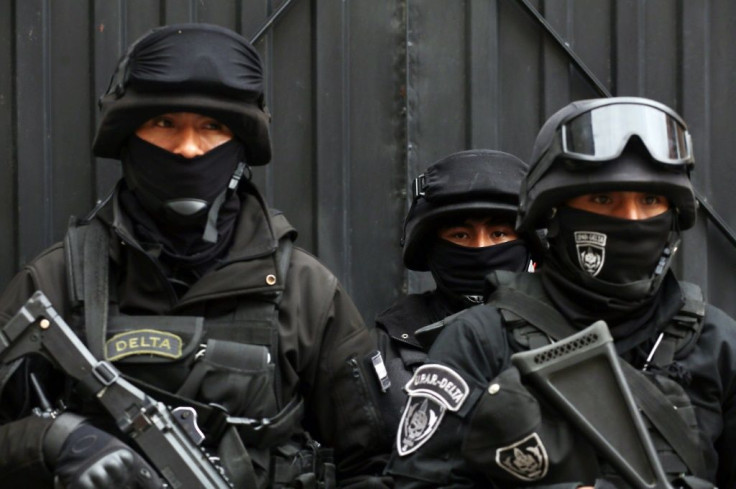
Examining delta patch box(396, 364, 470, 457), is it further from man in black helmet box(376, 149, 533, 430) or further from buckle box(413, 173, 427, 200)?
buckle box(413, 173, 427, 200)

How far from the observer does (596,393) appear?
3803 mm

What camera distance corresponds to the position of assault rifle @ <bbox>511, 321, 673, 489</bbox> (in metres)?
3.74

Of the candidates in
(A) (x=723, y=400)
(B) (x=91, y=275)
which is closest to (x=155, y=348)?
(B) (x=91, y=275)

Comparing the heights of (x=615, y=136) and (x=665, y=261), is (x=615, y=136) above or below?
above

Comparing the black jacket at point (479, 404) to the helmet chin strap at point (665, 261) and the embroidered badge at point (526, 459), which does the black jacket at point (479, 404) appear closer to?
the embroidered badge at point (526, 459)

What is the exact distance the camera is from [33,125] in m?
6.03

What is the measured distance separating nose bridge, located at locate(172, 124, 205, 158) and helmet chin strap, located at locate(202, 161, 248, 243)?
5.6 inches

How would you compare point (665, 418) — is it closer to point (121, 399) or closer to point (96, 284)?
point (121, 399)

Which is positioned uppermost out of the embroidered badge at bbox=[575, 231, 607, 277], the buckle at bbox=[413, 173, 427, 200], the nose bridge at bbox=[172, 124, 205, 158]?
the nose bridge at bbox=[172, 124, 205, 158]

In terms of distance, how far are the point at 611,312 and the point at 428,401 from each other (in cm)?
54

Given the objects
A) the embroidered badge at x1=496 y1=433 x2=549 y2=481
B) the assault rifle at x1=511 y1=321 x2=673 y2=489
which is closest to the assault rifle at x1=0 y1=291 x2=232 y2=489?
the embroidered badge at x1=496 y1=433 x2=549 y2=481

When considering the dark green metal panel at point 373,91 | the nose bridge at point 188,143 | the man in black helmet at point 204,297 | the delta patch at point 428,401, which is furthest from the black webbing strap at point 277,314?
the dark green metal panel at point 373,91

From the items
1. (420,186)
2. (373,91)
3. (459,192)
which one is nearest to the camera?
(459,192)

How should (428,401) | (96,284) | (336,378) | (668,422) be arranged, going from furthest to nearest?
(336,378) → (96,284) → (428,401) → (668,422)
